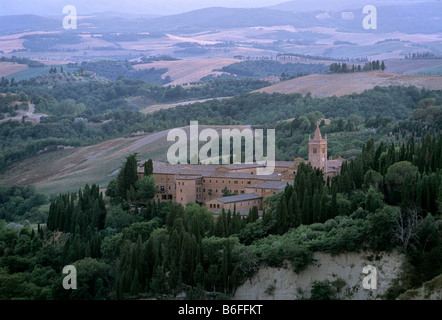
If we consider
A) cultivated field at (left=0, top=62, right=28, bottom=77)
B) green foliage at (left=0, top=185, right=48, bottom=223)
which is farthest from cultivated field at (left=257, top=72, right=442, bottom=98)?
cultivated field at (left=0, top=62, right=28, bottom=77)

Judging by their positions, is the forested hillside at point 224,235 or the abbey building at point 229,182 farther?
the abbey building at point 229,182

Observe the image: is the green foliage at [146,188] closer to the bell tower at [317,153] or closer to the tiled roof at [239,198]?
the tiled roof at [239,198]

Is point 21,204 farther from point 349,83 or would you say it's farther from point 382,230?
point 349,83

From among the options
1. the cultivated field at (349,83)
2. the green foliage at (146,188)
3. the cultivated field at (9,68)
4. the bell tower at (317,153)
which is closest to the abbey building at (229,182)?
the bell tower at (317,153)

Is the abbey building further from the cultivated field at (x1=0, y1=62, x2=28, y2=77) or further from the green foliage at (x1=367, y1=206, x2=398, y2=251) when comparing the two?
the cultivated field at (x1=0, y1=62, x2=28, y2=77)

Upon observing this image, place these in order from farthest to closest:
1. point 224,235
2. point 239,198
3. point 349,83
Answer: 1. point 349,83
2. point 239,198
3. point 224,235

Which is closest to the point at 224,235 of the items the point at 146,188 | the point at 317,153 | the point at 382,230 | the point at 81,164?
the point at 382,230

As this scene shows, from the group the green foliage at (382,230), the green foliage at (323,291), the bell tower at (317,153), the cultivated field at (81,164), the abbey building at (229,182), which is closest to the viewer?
the green foliage at (323,291)

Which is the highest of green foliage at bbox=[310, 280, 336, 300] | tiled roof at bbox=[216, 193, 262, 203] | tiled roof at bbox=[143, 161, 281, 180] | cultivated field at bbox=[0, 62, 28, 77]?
tiled roof at bbox=[143, 161, 281, 180]
